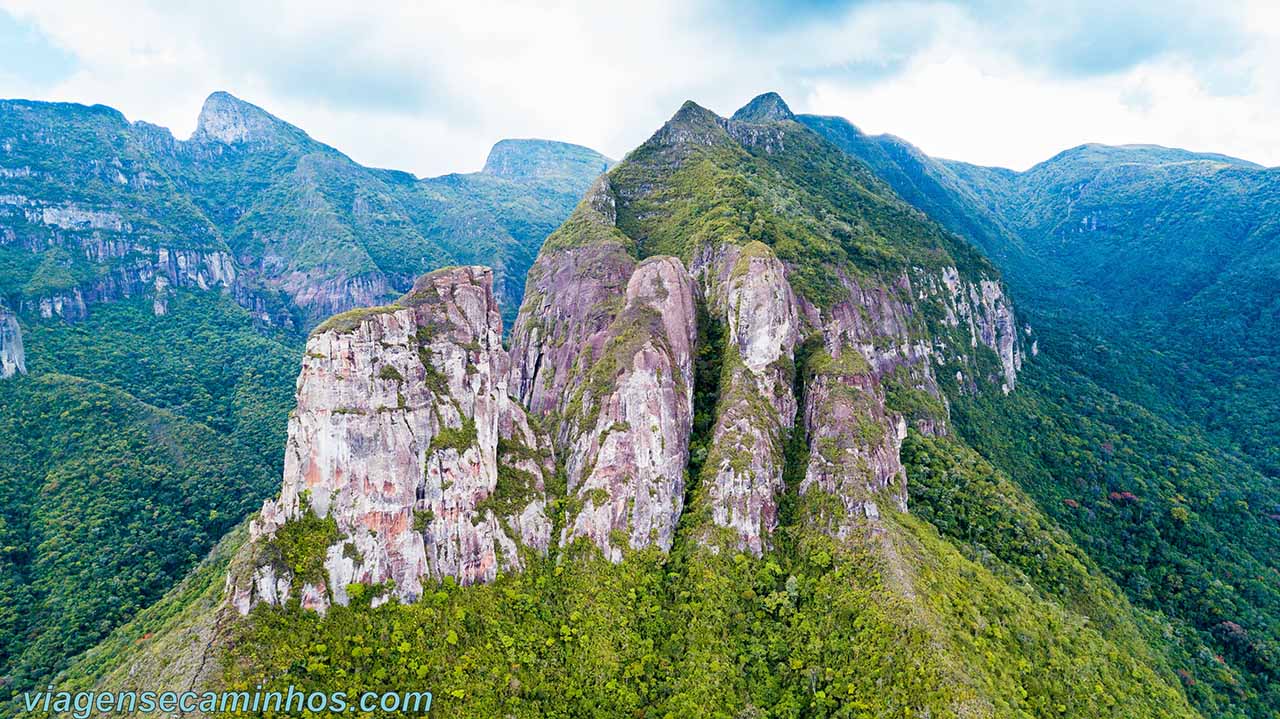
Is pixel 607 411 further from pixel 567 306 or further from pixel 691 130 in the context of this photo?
pixel 691 130

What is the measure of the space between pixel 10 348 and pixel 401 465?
133m

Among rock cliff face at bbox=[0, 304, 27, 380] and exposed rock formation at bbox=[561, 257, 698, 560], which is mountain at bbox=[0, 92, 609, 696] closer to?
rock cliff face at bbox=[0, 304, 27, 380]

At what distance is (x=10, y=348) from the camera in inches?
5079

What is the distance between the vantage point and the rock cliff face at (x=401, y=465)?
56438 mm

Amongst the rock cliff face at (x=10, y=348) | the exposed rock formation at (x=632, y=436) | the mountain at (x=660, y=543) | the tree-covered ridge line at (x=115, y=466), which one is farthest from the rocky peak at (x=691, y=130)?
the rock cliff face at (x=10, y=348)

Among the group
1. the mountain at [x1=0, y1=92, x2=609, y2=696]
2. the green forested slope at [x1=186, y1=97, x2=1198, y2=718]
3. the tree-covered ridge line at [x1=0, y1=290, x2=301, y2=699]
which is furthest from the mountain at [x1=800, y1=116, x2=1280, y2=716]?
the mountain at [x1=0, y1=92, x2=609, y2=696]

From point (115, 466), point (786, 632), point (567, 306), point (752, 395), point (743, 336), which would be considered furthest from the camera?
point (567, 306)

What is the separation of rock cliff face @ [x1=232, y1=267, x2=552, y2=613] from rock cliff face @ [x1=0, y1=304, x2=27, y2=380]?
392 feet

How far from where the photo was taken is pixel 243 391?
15600cm

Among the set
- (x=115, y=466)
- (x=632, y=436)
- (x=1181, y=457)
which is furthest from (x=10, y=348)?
(x=1181, y=457)

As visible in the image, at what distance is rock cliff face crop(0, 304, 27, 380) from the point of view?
12656 cm

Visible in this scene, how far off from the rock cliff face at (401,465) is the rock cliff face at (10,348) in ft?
392

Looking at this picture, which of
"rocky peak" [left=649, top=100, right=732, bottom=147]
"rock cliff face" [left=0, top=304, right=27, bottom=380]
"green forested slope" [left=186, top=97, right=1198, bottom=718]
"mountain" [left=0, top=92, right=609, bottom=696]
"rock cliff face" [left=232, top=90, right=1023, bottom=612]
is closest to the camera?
"green forested slope" [left=186, top=97, right=1198, bottom=718]

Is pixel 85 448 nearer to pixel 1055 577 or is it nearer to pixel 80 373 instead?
pixel 80 373
